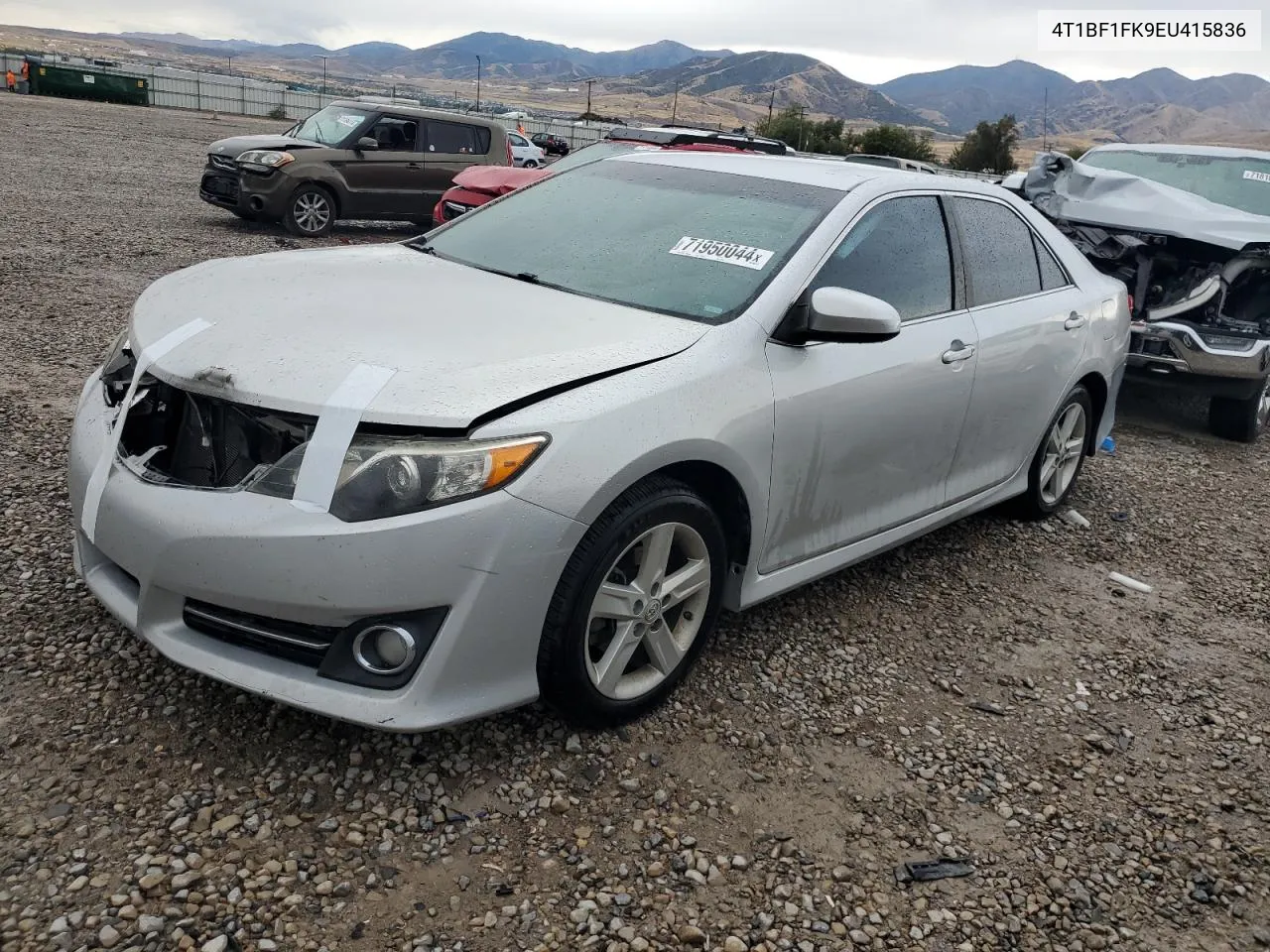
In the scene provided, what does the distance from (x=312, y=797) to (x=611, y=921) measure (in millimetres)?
821

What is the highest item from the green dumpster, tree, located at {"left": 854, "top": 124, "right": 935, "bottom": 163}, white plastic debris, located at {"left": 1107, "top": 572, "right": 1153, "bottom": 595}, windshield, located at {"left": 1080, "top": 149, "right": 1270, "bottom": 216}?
tree, located at {"left": 854, "top": 124, "right": 935, "bottom": 163}

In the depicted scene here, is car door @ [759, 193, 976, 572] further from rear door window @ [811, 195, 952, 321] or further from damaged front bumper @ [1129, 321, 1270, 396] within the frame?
damaged front bumper @ [1129, 321, 1270, 396]

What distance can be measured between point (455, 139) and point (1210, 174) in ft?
28.7

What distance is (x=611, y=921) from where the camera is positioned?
2.36 m

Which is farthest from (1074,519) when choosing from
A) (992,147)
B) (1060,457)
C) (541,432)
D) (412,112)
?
(992,147)

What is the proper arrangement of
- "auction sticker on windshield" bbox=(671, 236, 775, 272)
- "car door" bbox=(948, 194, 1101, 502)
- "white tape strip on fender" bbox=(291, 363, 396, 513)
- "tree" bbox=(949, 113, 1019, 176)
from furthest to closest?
"tree" bbox=(949, 113, 1019, 176) → "car door" bbox=(948, 194, 1101, 502) → "auction sticker on windshield" bbox=(671, 236, 775, 272) → "white tape strip on fender" bbox=(291, 363, 396, 513)

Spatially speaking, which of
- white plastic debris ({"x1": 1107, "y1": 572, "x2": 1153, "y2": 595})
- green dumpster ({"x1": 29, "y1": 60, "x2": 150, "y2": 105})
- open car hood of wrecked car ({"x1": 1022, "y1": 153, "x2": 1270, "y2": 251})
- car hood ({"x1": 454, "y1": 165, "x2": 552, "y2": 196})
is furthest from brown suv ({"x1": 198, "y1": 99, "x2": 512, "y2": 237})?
green dumpster ({"x1": 29, "y1": 60, "x2": 150, "y2": 105})

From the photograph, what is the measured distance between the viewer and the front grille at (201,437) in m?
2.58

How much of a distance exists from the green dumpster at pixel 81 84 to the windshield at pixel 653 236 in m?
38.8

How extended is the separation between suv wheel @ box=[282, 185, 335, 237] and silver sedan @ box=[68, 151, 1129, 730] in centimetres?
861

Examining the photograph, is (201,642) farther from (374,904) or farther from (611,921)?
(611,921)

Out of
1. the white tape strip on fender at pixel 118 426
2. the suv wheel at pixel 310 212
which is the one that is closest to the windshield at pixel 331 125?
the suv wheel at pixel 310 212

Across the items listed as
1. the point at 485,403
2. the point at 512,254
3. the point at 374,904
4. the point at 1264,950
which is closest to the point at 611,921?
the point at 374,904

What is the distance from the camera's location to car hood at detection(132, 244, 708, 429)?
2.55m
